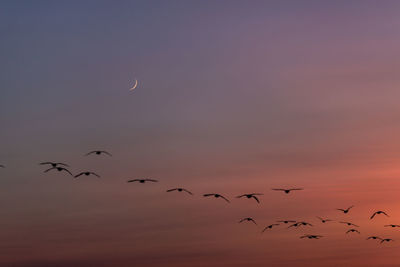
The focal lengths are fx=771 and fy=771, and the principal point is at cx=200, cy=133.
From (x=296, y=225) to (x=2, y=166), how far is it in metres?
81.2

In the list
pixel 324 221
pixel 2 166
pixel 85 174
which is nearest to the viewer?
pixel 2 166

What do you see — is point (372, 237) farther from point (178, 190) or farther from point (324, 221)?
point (178, 190)

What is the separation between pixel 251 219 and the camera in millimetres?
172500

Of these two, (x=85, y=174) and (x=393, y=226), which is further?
(x=393, y=226)

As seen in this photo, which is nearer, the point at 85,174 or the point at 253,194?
the point at 85,174

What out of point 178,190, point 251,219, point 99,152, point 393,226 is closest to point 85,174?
point 99,152

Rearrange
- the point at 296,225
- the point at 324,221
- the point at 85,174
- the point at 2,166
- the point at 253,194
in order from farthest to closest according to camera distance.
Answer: the point at 296,225, the point at 324,221, the point at 253,194, the point at 85,174, the point at 2,166

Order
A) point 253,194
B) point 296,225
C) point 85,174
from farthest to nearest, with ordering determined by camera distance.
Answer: point 296,225 < point 253,194 < point 85,174

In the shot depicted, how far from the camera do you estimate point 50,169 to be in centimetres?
13975

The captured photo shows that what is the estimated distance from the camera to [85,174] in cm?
13700

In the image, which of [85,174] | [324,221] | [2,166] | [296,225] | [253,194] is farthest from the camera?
[296,225]

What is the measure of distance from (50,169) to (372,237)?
81991 millimetres

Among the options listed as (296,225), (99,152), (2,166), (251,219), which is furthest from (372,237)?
(2,166)

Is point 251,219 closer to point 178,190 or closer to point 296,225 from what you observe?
point 296,225
